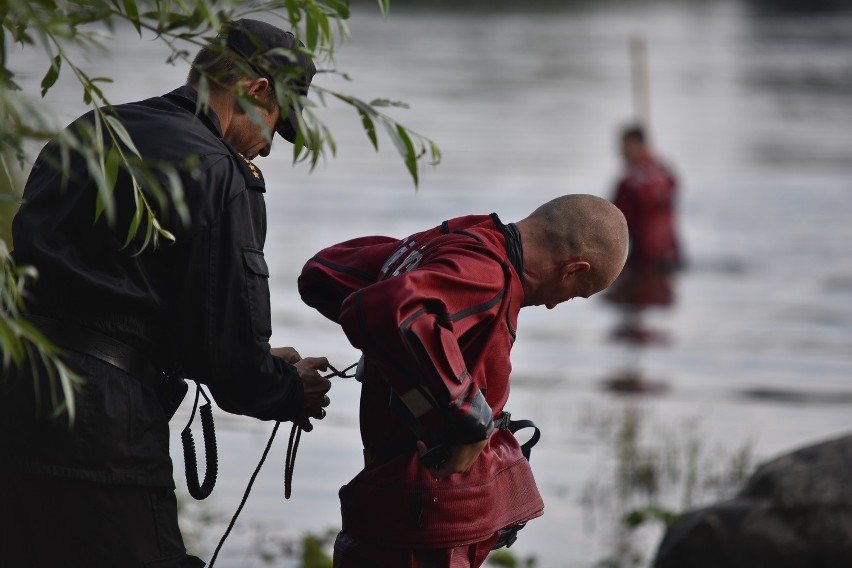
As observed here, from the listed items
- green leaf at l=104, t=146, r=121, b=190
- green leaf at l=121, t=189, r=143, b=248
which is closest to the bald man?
green leaf at l=121, t=189, r=143, b=248

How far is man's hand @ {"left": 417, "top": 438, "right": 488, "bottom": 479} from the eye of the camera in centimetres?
335

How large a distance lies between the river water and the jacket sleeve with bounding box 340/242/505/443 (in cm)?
90

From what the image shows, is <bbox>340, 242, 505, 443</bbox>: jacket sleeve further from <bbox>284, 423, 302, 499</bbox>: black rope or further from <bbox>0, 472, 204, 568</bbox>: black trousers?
<bbox>0, 472, 204, 568</bbox>: black trousers

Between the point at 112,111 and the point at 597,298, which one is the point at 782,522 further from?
the point at 597,298

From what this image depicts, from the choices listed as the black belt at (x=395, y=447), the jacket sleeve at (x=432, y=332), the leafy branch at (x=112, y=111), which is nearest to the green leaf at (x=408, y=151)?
the leafy branch at (x=112, y=111)

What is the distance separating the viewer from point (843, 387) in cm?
1134

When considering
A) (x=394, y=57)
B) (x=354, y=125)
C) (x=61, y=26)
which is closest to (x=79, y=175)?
(x=61, y=26)

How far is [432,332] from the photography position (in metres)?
3.22

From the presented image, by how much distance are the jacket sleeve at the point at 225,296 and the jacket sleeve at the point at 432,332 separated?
25 centimetres

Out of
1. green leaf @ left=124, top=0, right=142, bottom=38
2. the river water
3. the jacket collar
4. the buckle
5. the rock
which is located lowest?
the river water

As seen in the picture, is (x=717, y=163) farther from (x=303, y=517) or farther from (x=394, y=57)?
(x=303, y=517)

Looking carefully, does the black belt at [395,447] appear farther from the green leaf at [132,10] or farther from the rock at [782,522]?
the rock at [782,522]

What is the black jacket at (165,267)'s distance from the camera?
10.7 ft

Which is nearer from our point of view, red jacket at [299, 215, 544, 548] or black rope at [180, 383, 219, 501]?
red jacket at [299, 215, 544, 548]
